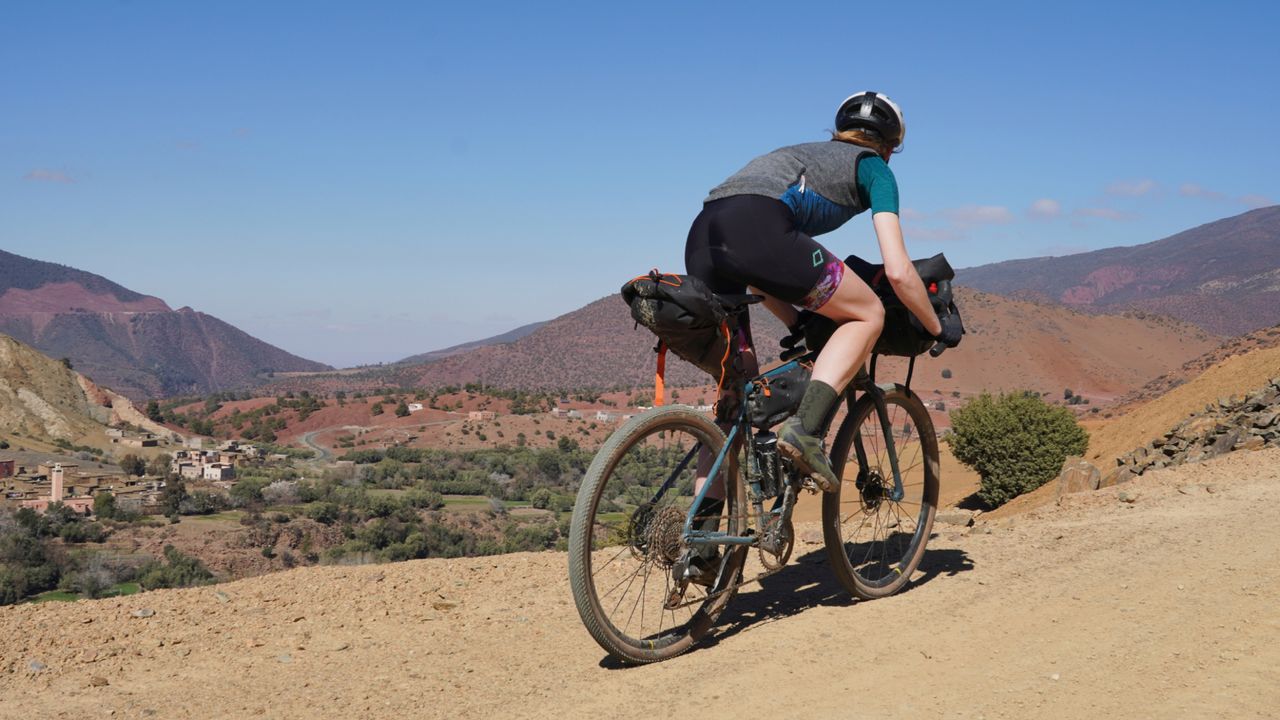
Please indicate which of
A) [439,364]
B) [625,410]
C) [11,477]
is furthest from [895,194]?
[439,364]

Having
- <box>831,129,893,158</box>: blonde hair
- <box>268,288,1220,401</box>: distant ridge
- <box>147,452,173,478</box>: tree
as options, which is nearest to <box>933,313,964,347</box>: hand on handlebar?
<box>831,129,893,158</box>: blonde hair

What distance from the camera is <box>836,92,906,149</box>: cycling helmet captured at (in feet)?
15.0

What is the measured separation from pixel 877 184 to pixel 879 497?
1.87 m

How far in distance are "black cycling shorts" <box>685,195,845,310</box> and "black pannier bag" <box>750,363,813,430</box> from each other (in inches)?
15.8

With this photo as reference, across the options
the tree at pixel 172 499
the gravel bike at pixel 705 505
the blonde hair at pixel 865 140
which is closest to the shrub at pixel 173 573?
the tree at pixel 172 499

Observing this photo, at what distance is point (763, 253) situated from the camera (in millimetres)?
4141

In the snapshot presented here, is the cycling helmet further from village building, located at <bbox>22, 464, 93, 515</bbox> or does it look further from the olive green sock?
village building, located at <bbox>22, 464, 93, 515</bbox>

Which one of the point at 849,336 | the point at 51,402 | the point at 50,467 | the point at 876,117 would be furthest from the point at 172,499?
the point at 51,402

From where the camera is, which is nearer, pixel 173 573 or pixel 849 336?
pixel 849 336

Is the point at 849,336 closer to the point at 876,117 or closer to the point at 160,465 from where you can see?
the point at 876,117

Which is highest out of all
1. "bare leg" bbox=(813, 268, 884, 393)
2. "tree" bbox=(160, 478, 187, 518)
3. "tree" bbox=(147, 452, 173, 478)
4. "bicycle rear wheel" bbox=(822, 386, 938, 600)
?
"bare leg" bbox=(813, 268, 884, 393)

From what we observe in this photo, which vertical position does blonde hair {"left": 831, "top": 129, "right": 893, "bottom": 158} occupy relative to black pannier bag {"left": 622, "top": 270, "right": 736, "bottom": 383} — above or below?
above

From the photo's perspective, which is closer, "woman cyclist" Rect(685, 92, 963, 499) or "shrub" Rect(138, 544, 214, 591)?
"woman cyclist" Rect(685, 92, 963, 499)

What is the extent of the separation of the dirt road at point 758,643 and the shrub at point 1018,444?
1435 centimetres
